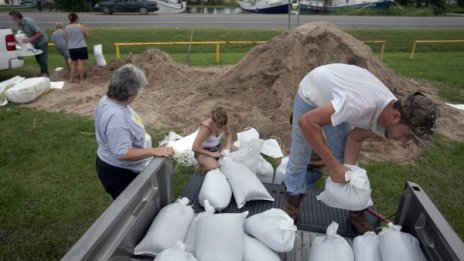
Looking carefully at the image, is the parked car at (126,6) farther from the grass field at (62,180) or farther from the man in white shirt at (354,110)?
the man in white shirt at (354,110)

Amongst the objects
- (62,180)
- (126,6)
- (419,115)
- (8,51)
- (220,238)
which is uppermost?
(126,6)

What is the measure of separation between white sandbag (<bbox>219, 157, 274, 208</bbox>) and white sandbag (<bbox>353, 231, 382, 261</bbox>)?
106 centimetres

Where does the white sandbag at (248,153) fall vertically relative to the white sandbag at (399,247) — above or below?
below

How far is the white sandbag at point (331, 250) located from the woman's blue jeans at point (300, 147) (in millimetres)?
658

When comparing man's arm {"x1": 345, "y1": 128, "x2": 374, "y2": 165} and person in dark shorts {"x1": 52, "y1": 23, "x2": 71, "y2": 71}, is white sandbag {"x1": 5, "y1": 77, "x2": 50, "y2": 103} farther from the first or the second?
man's arm {"x1": 345, "y1": 128, "x2": 374, "y2": 165}

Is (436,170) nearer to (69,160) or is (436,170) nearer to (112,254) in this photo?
(112,254)

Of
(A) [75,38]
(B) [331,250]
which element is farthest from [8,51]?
(B) [331,250]

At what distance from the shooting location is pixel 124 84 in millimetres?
2348

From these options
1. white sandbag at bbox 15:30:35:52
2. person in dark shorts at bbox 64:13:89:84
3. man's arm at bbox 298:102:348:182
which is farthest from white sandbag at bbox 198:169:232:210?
white sandbag at bbox 15:30:35:52

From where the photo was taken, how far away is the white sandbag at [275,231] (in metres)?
2.13

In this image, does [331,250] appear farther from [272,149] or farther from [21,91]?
[21,91]

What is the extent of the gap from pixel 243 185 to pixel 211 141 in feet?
3.32

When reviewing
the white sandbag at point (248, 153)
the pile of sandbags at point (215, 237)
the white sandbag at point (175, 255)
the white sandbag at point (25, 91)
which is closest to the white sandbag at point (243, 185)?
the white sandbag at point (248, 153)

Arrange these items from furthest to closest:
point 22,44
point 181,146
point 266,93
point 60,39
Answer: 1. point 60,39
2. point 22,44
3. point 266,93
4. point 181,146
